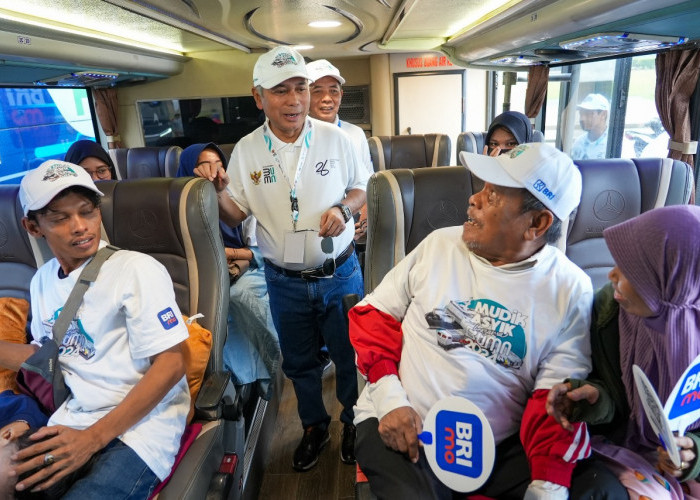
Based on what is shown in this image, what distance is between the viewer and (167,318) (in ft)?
4.61

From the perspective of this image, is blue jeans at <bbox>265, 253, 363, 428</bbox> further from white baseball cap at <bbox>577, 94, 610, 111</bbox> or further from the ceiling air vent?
the ceiling air vent

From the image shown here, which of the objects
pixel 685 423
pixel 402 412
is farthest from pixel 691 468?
pixel 402 412

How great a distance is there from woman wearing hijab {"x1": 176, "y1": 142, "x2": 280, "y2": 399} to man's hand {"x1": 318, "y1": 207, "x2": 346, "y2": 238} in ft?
2.55

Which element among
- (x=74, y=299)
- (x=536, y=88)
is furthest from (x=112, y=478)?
(x=536, y=88)

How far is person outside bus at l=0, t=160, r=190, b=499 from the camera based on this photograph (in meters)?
1.31

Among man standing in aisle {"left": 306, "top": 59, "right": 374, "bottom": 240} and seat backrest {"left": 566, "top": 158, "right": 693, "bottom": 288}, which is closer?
seat backrest {"left": 566, "top": 158, "right": 693, "bottom": 288}

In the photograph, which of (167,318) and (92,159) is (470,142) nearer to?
(92,159)

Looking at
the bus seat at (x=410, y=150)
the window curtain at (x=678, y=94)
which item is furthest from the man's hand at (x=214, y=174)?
the window curtain at (x=678, y=94)

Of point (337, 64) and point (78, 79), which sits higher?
point (337, 64)

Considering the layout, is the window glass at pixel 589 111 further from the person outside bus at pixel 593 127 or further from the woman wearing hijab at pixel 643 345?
the woman wearing hijab at pixel 643 345

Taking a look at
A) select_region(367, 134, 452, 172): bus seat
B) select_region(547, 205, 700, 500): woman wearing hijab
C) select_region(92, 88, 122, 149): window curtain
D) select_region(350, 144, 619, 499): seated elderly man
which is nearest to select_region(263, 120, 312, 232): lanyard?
select_region(350, 144, 619, 499): seated elderly man

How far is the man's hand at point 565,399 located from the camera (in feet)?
3.68

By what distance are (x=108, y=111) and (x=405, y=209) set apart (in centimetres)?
697

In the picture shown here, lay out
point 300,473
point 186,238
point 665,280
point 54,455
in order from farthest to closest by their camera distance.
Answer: point 300,473 < point 186,238 < point 54,455 < point 665,280
